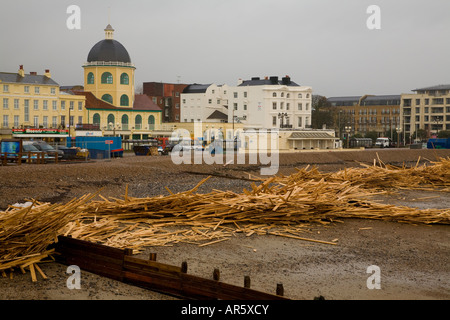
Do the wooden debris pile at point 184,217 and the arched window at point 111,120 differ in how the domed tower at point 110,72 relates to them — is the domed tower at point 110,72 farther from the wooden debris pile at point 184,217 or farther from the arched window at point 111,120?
the wooden debris pile at point 184,217

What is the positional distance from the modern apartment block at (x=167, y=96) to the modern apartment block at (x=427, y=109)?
59666mm

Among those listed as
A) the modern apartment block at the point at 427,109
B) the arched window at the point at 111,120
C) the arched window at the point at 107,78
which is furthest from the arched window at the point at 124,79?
the modern apartment block at the point at 427,109

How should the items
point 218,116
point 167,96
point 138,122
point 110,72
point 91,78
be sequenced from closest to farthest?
1. point 110,72
2. point 91,78
3. point 138,122
4. point 218,116
5. point 167,96

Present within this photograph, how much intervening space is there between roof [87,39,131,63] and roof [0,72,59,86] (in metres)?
9.14

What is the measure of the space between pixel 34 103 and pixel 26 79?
3512 millimetres

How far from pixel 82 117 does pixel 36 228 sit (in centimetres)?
7366

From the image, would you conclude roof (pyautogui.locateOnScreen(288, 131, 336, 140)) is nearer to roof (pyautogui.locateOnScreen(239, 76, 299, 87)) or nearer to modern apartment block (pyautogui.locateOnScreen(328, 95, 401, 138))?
roof (pyautogui.locateOnScreen(239, 76, 299, 87))

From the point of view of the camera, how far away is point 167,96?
120m

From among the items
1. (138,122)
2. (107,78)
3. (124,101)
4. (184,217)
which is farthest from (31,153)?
(138,122)

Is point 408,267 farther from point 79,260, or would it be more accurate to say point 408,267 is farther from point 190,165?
point 190,165

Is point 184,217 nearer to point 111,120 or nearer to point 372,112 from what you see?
point 111,120

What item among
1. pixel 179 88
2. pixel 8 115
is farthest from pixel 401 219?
pixel 179 88

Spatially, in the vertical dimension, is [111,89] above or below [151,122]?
above
